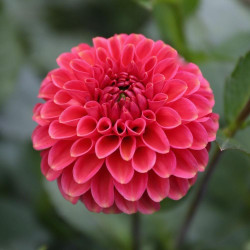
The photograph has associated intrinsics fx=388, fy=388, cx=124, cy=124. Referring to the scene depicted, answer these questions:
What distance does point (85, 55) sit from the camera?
0.63 metres

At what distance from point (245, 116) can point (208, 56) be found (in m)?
0.24

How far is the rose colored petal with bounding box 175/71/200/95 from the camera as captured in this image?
1.87 feet

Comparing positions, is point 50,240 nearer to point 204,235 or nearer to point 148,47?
point 204,235

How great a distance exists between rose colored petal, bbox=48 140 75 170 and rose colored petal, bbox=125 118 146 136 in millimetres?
91

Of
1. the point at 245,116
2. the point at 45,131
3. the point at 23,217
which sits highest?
the point at 245,116

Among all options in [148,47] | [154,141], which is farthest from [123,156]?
[148,47]

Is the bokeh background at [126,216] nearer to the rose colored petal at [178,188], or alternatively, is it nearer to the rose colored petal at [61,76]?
the rose colored petal at [178,188]

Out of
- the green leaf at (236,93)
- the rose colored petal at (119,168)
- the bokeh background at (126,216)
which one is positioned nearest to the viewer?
the rose colored petal at (119,168)

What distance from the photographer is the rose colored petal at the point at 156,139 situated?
0.53 meters

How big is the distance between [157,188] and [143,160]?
0.04m

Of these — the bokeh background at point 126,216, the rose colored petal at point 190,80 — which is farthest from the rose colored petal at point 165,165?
the bokeh background at point 126,216

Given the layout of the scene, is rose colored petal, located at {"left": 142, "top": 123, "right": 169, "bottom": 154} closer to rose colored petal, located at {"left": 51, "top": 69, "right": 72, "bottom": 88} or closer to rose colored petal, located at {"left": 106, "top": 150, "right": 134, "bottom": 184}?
rose colored petal, located at {"left": 106, "top": 150, "right": 134, "bottom": 184}

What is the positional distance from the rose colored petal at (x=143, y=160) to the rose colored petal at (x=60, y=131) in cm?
10

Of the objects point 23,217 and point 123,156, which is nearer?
point 123,156
